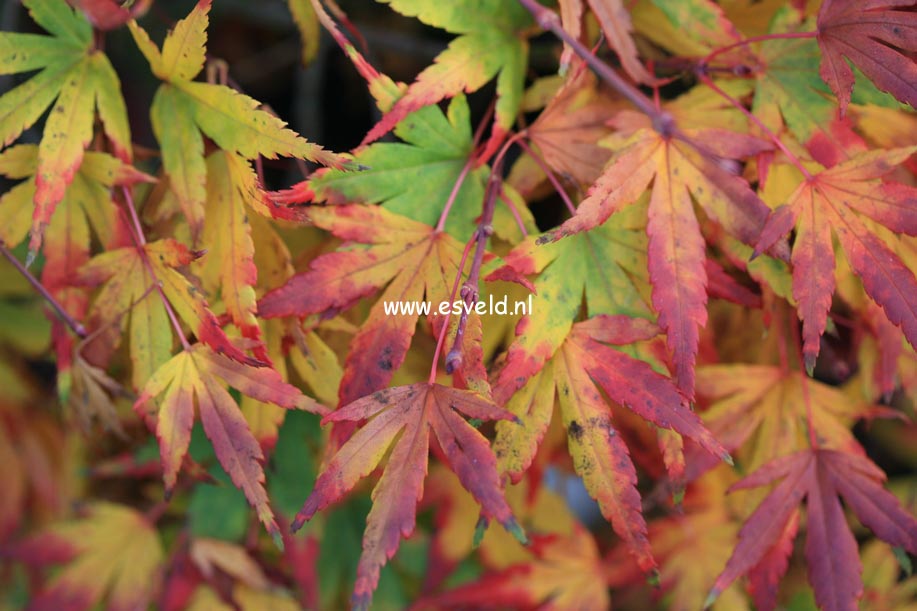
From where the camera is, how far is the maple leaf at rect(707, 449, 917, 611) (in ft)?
2.38

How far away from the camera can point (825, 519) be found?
2.46 ft

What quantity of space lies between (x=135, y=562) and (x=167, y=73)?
2.32 ft

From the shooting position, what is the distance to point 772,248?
70 centimetres

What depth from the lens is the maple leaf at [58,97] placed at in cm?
69

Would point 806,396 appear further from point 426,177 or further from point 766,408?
point 426,177

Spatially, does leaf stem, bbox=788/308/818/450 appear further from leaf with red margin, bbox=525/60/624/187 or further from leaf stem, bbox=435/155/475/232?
leaf stem, bbox=435/155/475/232

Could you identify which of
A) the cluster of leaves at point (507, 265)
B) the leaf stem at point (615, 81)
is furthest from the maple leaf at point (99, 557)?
the leaf stem at point (615, 81)

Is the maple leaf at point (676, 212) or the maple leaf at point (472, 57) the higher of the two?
the maple leaf at point (472, 57)

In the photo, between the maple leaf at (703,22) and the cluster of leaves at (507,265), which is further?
the maple leaf at (703,22)

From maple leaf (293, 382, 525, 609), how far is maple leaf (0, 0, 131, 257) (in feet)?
1.19

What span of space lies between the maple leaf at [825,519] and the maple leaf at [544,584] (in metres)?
0.32

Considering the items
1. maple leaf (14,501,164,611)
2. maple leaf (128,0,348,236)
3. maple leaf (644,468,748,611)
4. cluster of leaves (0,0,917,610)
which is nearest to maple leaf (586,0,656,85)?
cluster of leaves (0,0,917,610)

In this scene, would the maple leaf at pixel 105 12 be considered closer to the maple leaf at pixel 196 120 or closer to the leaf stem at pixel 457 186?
the maple leaf at pixel 196 120

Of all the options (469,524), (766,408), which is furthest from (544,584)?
(766,408)
